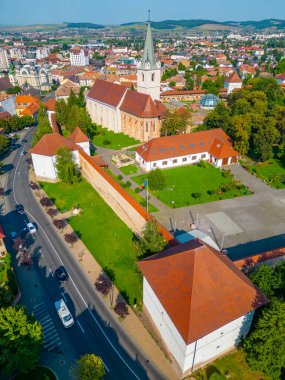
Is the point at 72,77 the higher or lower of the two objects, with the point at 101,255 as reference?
higher

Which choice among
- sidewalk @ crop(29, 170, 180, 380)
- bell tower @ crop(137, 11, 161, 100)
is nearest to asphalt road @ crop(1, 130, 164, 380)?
sidewalk @ crop(29, 170, 180, 380)

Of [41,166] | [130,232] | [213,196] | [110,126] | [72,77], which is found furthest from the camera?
[72,77]

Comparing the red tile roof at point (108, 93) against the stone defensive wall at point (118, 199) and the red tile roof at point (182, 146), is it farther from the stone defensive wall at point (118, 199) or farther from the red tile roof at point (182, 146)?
the stone defensive wall at point (118, 199)

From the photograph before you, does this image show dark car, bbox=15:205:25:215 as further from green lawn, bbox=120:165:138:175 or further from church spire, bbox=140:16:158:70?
church spire, bbox=140:16:158:70

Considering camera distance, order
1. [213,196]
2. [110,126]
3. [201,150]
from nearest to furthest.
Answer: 1. [213,196]
2. [201,150]
3. [110,126]

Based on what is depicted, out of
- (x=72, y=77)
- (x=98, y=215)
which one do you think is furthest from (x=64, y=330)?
(x=72, y=77)

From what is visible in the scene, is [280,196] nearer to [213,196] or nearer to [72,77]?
[213,196]

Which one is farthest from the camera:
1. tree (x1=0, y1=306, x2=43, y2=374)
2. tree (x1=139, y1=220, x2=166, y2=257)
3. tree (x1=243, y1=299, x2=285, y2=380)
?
tree (x1=139, y1=220, x2=166, y2=257)

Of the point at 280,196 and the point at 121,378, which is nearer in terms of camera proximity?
the point at 121,378
